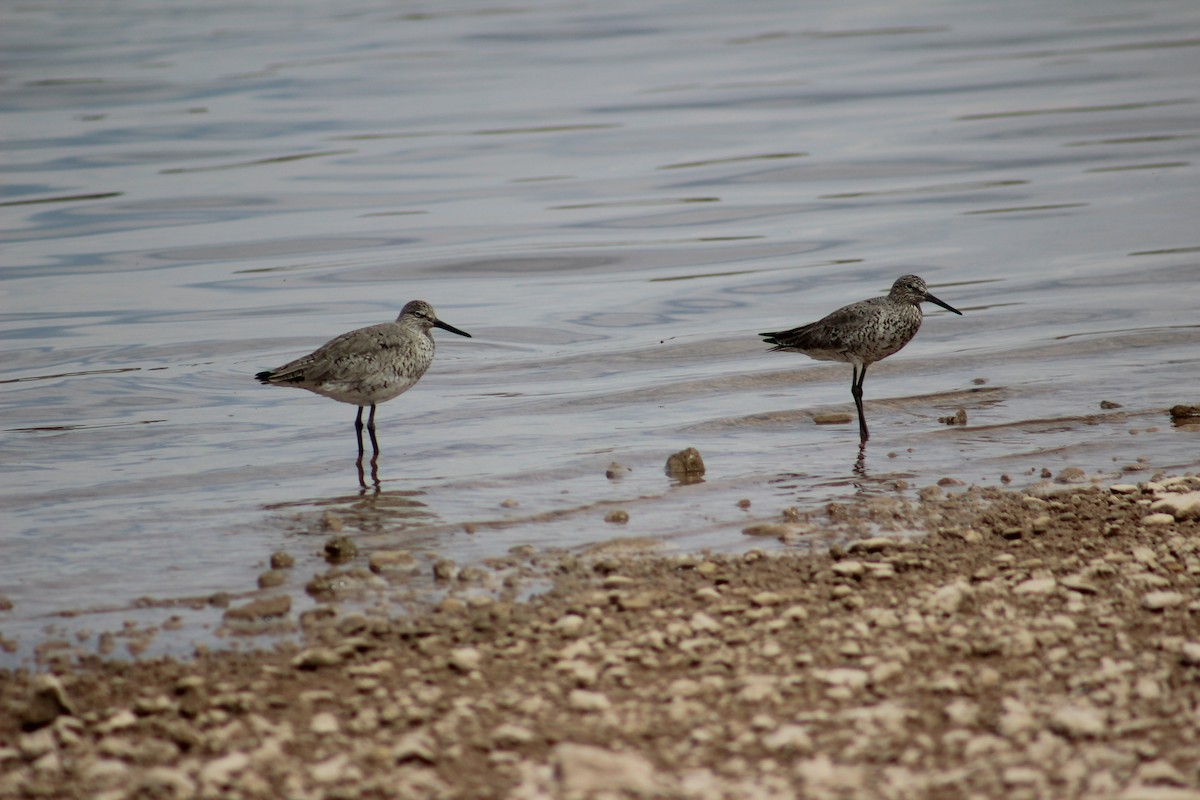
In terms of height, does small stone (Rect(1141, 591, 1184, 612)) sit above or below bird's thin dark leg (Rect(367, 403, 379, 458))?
below

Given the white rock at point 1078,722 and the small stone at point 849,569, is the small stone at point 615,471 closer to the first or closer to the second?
the small stone at point 849,569

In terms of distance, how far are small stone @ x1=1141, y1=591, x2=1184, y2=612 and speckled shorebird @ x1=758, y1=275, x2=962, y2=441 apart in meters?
4.62

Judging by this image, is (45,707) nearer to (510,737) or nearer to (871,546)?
(510,737)

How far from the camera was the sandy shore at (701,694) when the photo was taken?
5.08 metres

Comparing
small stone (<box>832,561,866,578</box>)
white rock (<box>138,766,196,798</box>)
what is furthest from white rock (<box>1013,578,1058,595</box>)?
white rock (<box>138,766,196,798</box>)

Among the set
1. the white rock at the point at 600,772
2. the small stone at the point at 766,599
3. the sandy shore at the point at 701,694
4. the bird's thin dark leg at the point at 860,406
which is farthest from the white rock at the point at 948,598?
the bird's thin dark leg at the point at 860,406

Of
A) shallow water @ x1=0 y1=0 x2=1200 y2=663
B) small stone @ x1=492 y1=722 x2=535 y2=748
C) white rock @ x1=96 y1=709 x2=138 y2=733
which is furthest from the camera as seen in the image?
shallow water @ x1=0 y1=0 x2=1200 y2=663

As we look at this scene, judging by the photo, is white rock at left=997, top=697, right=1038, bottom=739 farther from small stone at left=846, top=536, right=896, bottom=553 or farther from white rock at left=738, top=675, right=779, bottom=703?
small stone at left=846, top=536, right=896, bottom=553

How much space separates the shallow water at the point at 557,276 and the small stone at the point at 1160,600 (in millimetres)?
2165

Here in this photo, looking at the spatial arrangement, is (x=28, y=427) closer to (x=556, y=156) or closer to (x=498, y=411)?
(x=498, y=411)

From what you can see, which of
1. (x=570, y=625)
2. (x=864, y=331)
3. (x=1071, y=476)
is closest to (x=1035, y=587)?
(x=570, y=625)

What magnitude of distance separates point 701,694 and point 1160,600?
228 centimetres

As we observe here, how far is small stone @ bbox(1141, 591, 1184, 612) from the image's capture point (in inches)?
253

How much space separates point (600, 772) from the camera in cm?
502
